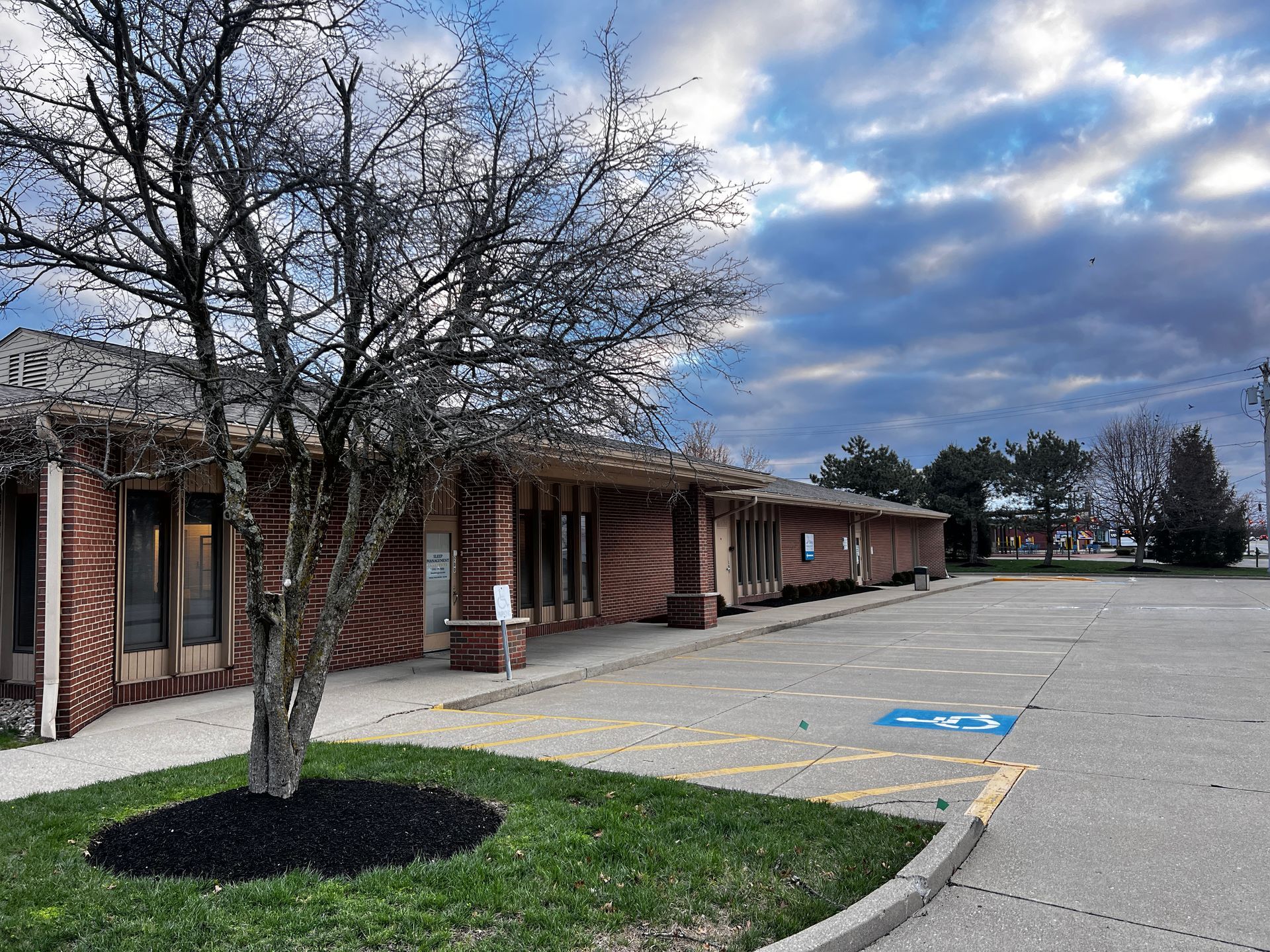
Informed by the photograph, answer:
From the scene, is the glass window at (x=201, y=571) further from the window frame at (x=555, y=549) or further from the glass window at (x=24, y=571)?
the window frame at (x=555, y=549)

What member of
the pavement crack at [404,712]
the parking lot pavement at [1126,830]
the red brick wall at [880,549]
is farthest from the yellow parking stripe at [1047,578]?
the pavement crack at [404,712]

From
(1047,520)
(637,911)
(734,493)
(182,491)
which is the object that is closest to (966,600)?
(734,493)

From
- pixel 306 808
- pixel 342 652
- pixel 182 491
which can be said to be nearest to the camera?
pixel 306 808

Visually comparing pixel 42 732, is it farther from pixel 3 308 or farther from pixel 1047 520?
pixel 1047 520

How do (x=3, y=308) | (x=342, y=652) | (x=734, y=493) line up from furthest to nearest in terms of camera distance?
(x=734, y=493), (x=342, y=652), (x=3, y=308)

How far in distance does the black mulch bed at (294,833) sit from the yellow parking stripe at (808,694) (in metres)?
5.55

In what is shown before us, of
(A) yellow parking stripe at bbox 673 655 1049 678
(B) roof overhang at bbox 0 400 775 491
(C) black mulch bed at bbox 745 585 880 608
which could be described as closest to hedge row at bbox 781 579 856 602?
(C) black mulch bed at bbox 745 585 880 608

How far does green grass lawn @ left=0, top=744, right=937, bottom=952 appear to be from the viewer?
12.6 ft

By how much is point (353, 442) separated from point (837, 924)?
3.98 meters

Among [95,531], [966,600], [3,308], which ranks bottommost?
[966,600]

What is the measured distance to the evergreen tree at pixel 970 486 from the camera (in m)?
53.8

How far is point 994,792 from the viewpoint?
6191mm

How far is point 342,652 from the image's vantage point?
1214 cm

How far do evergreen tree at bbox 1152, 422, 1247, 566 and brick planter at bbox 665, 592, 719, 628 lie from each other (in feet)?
147
